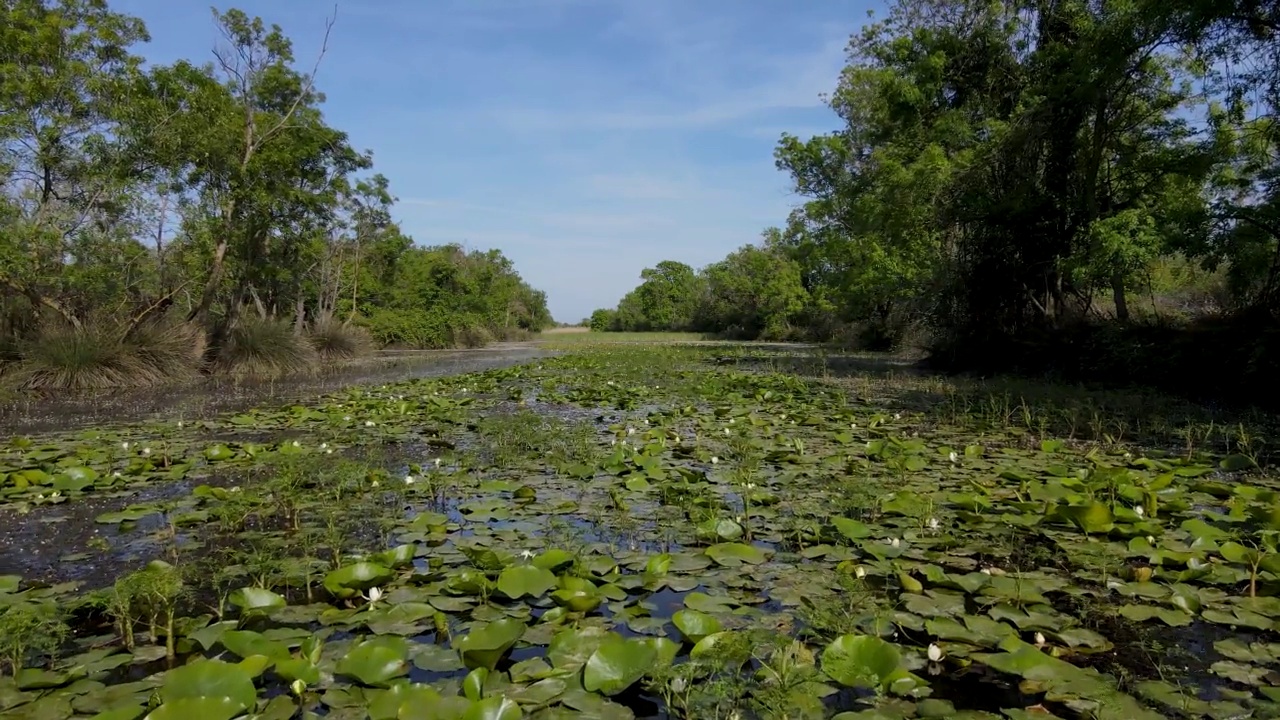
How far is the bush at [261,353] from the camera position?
541 inches

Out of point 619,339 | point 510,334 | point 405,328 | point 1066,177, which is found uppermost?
point 1066,177

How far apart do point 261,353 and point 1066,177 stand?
1550cm

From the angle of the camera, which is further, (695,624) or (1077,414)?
(1077,414)

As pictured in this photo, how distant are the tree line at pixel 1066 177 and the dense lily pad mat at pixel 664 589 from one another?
547 centimetres

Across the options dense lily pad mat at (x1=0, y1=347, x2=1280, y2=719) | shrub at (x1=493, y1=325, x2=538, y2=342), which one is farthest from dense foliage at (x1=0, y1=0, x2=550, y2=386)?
shrub at (x1=493, y1=325, x2=538, y2=342)

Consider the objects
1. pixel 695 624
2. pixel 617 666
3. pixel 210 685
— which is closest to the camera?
pixel 210 685

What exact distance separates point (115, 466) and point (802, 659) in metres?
5.21

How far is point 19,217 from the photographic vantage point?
34.4ft

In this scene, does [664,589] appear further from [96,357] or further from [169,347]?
[169,347]

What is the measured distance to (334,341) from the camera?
19.3m

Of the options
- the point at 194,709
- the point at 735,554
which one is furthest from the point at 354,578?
the point at 735,554

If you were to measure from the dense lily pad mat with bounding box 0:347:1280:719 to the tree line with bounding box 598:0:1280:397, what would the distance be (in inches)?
215

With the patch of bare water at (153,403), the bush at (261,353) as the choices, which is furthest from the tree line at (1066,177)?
the bush at (261,353)

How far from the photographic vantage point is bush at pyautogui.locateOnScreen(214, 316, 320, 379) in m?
13.7
